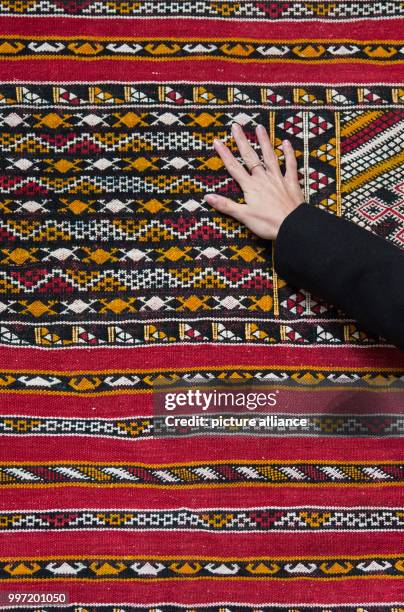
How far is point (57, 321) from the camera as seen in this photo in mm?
1231

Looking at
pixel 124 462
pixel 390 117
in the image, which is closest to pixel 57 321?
pixel 124 462

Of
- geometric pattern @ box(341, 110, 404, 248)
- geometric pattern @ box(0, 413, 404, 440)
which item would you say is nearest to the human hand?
geometric pattern @ box(341, 110, 404, 248)

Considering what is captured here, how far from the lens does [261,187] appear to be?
1199mm

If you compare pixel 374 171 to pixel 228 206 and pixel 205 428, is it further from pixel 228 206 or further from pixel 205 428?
pixel 205 428

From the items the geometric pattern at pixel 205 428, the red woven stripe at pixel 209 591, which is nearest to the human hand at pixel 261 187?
the geometric pattern at pixel 205 428

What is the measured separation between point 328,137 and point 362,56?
0.19m

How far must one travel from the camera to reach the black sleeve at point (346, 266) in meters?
1.08

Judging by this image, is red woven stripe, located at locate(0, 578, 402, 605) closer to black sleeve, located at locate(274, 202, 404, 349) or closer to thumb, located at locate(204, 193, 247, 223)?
black sleeve, located at locate(274, 202, 404, 349)

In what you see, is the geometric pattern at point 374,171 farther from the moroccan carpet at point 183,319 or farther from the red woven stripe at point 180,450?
the red woven stripe at point 180,450

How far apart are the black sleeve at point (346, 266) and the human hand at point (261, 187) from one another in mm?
38

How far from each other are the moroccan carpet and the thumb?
0.9 inches

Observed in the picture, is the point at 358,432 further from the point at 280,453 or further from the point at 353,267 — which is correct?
the point at 353,267

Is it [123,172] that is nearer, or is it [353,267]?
[353,267]

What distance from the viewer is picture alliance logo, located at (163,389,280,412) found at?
1.22 metres
